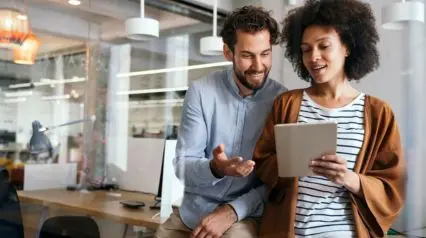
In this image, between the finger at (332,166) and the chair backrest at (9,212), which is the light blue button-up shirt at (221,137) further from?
the chair backrest at (9,212)

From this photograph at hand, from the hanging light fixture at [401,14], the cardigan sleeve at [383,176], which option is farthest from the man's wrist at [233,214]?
the hanging light fixture at [401,14]

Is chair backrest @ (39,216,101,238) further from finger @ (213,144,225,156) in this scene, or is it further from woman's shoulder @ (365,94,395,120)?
woman's shoulder @ (365,94,395,120)

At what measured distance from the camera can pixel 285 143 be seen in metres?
0.71

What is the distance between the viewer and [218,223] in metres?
0.82

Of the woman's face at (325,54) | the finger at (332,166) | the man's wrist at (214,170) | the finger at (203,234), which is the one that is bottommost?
the finger at (203,234)

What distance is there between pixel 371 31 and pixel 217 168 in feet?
1.15

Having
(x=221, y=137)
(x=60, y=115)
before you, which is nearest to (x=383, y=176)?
(x=221, y=137)

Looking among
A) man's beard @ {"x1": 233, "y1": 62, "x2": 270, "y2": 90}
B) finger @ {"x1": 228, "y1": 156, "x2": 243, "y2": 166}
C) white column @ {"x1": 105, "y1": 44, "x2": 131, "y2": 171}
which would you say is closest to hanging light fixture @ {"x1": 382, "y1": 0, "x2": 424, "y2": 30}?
man's beard @ {"x1": 233, "y1": 62, "x2": 270, "y2": 90}

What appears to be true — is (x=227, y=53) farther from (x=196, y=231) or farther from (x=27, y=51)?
(x=27, y=51)

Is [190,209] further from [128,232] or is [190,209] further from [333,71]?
[128,232]

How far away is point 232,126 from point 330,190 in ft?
0.71

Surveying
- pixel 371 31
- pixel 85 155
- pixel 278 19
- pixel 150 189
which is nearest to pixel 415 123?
pixel 371 31

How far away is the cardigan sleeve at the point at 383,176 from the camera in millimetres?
697

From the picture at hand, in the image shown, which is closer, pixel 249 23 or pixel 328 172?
pixel 328 172
